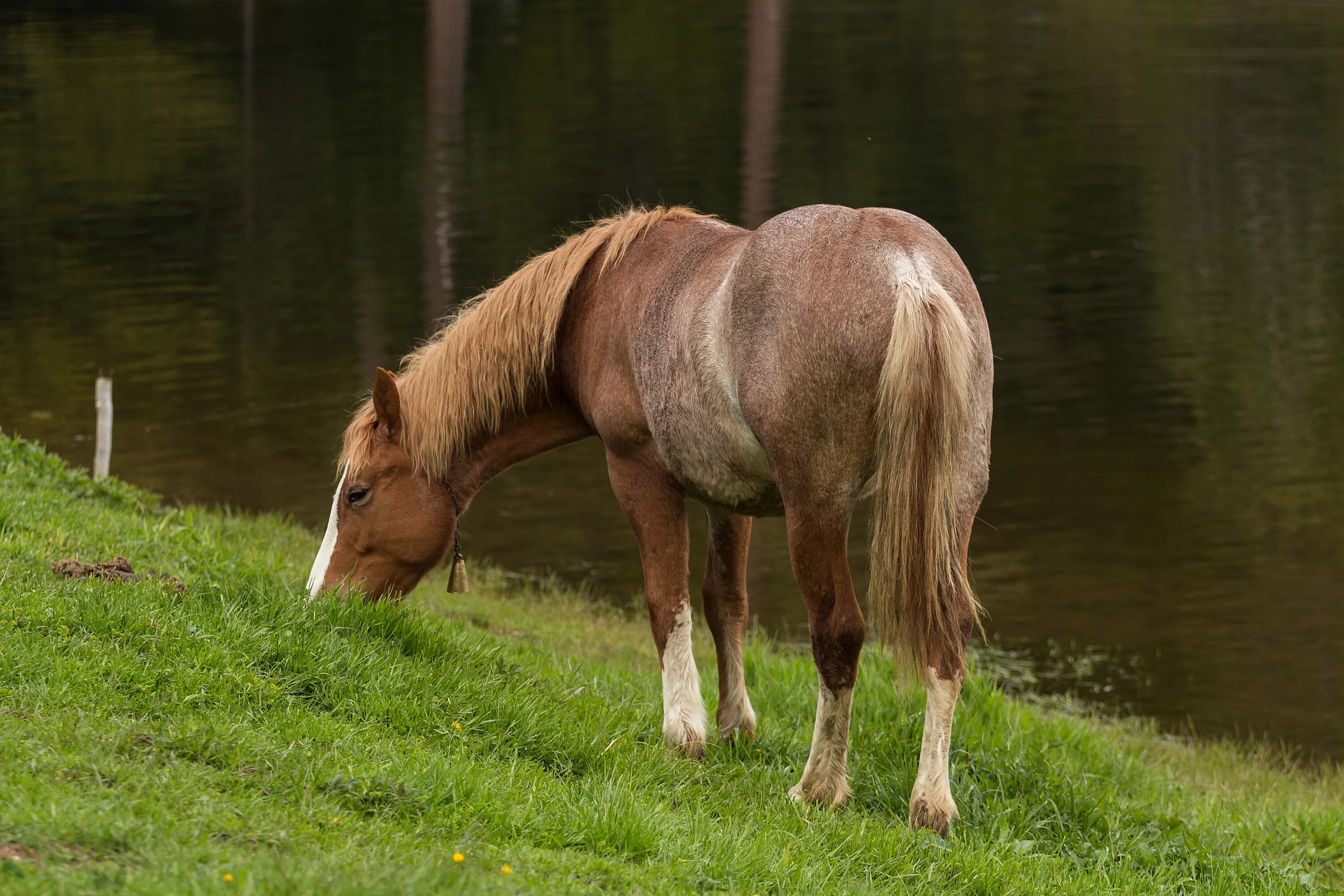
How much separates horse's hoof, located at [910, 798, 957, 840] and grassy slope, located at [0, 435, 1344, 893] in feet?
0.35

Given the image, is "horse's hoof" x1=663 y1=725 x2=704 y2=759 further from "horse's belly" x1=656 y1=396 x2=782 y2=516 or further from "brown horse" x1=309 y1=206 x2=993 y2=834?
"horse's belly" x1=656 y1=396 x2=782 y2=516

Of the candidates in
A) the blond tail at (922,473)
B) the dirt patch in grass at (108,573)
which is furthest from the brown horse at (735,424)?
the dirt patch in grass at (108,573)

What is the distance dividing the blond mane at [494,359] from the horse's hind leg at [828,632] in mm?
1638

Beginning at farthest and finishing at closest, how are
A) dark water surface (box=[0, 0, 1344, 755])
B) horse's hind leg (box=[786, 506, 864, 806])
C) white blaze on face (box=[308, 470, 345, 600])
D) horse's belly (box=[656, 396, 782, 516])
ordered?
1. dark water surface (box=[0, 0, 1344, 755])
2. white blaze on face (box=[308, 470, 345, 600])
3. horse's belly (box=[656, 396, 782, 516])
4. horse's hind leg (box=[786, 506, 864, 806])

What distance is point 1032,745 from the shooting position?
20.2 feet

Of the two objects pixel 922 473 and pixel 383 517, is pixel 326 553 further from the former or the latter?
pixel 922 473

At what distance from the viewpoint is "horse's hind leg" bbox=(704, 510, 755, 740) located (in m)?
5.89

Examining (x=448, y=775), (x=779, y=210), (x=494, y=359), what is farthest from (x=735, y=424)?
(x=779, y=210)

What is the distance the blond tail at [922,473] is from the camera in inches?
176

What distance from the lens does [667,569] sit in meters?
5.63

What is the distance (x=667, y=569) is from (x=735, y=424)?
87cm

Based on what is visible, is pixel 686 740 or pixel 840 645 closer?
pixel 840 645

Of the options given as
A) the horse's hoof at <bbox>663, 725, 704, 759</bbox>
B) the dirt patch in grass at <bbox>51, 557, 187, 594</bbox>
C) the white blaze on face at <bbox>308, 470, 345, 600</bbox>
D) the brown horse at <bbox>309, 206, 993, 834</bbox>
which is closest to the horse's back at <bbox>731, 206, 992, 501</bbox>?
the brown horse at <bbox>309, 206, 993, 834</bbox>

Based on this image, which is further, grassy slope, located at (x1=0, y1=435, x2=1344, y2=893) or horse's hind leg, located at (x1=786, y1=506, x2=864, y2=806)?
horse's hind leg, located at (x1=786, y1=506, x2=864, y2=806)
